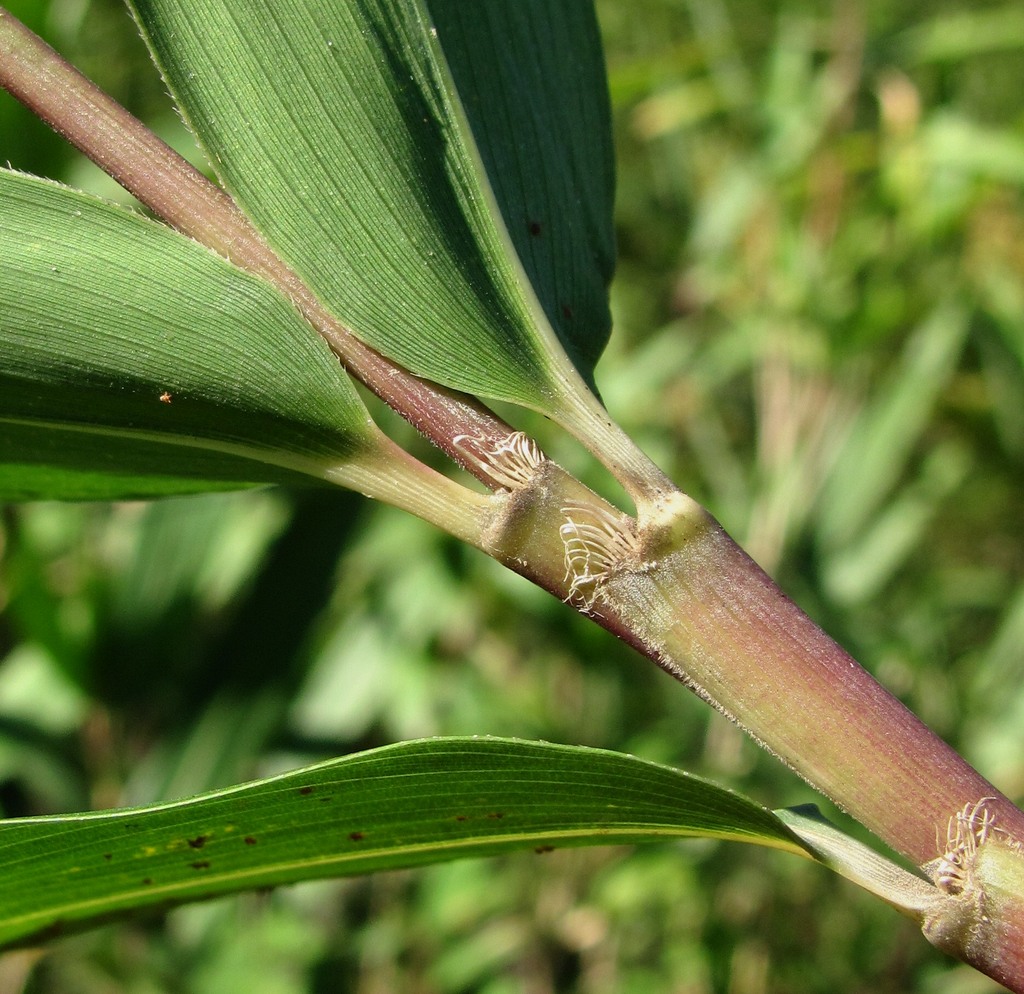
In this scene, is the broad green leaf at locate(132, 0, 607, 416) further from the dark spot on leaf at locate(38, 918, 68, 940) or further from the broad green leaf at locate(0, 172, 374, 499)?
the dark spot on leaf at locate(38, 918, 68, 940)

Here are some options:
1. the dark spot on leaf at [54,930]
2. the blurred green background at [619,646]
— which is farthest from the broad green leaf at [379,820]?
the blurred green background at [619,646]

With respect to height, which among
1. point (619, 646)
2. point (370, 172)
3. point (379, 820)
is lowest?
point (379, 820)

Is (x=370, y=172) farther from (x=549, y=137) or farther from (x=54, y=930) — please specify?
(x=54, y=930)

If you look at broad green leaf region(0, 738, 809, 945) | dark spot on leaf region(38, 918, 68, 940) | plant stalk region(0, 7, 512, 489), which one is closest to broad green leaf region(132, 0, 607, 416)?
plant stalk region(0, 7, 512, 489)

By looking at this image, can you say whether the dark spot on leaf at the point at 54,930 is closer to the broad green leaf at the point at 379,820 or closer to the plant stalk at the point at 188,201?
the broad green leaf at the point at 379,820

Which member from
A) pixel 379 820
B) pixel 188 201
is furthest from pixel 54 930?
pixel 188 201

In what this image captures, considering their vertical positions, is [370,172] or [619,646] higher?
[619,646]

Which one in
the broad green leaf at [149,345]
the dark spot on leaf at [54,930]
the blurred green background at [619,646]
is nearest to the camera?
the broad green leaf at [149,345]

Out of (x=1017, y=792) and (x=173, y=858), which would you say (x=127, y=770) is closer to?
(x=173, y=858)
